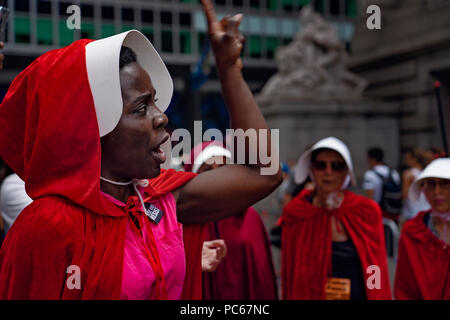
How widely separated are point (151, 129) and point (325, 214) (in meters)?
2.89

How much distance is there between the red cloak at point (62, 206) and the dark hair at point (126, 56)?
135mm

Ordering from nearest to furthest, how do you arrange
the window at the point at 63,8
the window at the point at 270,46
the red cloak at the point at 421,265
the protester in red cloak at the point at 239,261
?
the red cloak at the point at 421,265
the protester in red cloak at the point at 239,261
the window at the point at 63,8
the window at the point at 270,46

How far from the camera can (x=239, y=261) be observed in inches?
175

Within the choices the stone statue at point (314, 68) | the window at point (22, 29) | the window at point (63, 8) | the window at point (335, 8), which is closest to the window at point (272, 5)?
the window at point (335, 8)

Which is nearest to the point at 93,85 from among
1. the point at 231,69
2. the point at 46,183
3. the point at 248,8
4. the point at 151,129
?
the point at 151,129

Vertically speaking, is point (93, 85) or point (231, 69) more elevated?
point (231, 69)

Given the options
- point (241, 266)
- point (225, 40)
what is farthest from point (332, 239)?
point (225, 40)

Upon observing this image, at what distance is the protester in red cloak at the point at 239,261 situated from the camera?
432 centimetres

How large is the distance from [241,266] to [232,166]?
2778 millimetres

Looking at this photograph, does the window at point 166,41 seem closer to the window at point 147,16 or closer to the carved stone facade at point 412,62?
the window at point 147,16

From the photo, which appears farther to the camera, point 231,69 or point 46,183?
point 231,69

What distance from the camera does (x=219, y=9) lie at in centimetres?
3011

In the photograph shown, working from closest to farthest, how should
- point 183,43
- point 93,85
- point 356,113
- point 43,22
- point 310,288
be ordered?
point 93,85 < point 310,288 < point 356,113 < point 43,22 < point 183,43
